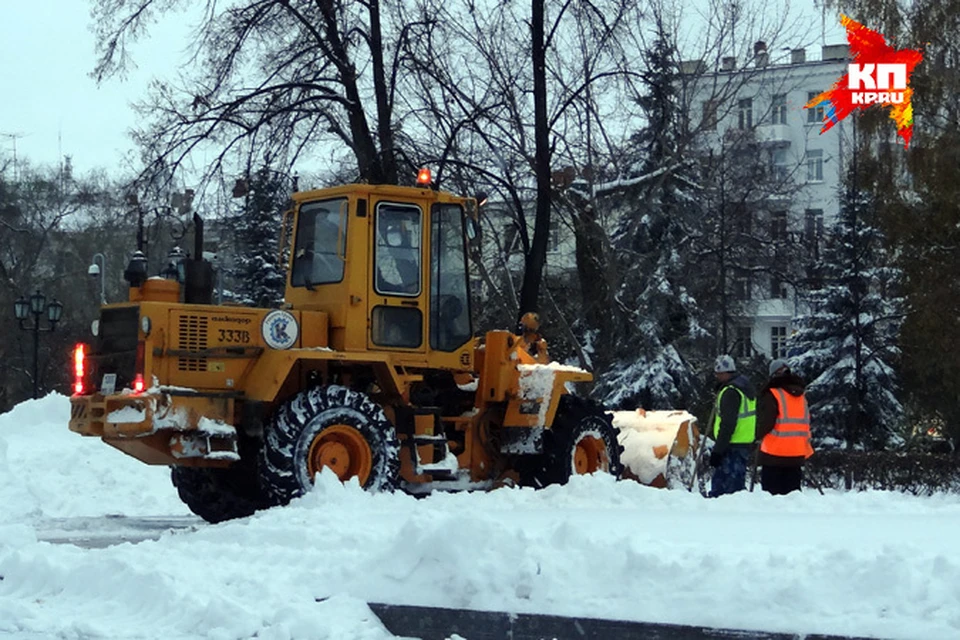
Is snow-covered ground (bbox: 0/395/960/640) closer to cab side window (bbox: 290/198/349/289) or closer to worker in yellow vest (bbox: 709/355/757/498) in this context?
Result: worker in yellow vest (bbox: 709/355/757/498)

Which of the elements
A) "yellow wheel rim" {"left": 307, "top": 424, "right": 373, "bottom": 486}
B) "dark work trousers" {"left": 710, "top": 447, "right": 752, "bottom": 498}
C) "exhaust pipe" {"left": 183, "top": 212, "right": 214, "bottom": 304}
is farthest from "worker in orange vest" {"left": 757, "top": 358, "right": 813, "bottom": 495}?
"exhaust pipe" {"left": 183, "top": 212, "right": 214, "bottom": 304}

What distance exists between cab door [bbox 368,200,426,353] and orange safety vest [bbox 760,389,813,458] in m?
3.49

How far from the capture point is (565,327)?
24594mm

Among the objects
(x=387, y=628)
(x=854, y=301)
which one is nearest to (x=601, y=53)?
(x=387, y=628)

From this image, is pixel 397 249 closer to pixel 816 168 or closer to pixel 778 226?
pixel 778 226

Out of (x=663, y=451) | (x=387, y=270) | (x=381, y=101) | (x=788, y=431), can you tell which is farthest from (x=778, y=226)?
(x=387, y=270)

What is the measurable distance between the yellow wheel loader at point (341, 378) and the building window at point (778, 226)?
26.2 m

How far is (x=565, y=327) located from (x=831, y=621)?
1774cm

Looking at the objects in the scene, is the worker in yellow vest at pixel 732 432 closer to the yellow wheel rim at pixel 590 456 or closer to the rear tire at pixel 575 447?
the rear tire at pixel 575 447

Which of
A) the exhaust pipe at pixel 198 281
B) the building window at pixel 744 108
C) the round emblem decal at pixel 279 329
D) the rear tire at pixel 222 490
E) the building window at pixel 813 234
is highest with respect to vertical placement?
the building window at pixel 744 108


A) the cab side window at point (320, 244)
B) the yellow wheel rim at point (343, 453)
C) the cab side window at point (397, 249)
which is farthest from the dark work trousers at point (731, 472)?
the cab side window at point (320, 244)

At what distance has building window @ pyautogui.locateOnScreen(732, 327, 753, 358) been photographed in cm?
4160

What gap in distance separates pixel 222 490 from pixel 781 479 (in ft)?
A: 17.7

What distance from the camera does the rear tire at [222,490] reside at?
1398cm
